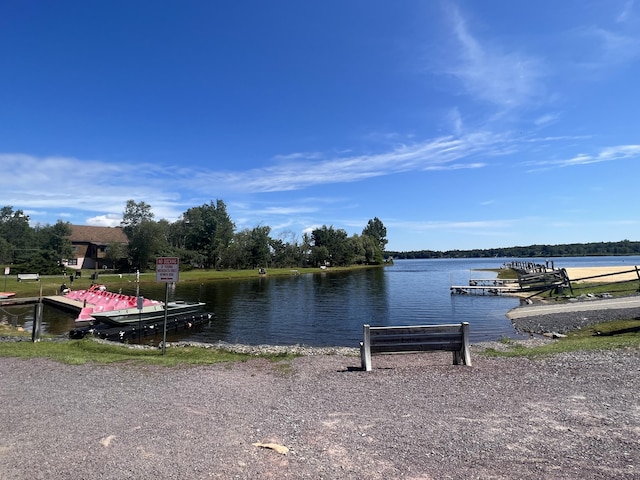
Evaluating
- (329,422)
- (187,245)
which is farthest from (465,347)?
(187,245)

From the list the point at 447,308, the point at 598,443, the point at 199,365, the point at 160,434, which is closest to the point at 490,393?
the point at 598,443

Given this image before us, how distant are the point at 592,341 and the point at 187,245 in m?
90.1

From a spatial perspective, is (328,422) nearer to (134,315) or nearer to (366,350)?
(366,350)

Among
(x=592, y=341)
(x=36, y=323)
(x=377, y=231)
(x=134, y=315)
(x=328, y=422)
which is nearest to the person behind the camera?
(x=328, y=422)

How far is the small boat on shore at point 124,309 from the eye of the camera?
2289 cm

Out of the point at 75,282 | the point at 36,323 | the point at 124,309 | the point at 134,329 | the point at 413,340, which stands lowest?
the point at 134,329

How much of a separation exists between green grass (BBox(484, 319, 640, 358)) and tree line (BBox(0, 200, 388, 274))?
2785 inches

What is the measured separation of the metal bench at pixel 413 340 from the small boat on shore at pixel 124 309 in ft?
47.6

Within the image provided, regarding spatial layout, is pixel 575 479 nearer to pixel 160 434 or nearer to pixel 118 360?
pixel 160 434

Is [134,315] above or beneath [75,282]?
beneath

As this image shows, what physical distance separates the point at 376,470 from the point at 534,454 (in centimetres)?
198

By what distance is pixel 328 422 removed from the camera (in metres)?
5.98

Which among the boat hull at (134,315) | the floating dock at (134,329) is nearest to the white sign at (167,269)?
the boat hull at (134,315)

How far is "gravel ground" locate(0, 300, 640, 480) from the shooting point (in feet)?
14.7
